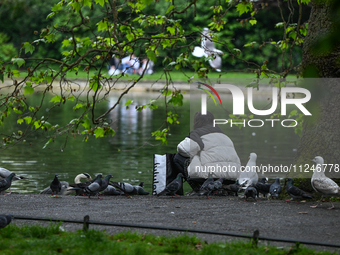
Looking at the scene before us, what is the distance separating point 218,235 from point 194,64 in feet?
12.7

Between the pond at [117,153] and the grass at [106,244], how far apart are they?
3288mm

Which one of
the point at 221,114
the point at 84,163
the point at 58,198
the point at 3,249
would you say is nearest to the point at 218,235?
the point at 3,249

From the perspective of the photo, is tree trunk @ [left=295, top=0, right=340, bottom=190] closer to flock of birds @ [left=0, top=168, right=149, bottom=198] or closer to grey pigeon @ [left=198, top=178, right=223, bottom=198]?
grey pigeon @ [left=198, top=178, right=223, bottom=198]

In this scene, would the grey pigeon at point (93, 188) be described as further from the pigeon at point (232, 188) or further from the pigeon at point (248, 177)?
the pigeon at point (248, 177)

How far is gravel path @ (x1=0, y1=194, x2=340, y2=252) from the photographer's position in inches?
198

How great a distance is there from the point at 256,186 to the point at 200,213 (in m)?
1.89

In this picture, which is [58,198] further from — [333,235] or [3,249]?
[333,235]

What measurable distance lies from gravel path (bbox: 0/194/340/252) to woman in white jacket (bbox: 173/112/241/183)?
0.50m

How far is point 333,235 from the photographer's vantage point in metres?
4.88

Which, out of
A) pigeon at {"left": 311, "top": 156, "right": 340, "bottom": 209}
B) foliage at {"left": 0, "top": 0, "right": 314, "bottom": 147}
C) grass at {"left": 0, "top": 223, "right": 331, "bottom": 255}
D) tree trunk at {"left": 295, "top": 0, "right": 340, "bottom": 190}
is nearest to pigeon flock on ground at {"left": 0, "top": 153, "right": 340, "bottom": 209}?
pigeon at {"left": 311, "top": 156, "right": 340, "bottom": 209}

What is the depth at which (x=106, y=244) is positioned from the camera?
4246 mm

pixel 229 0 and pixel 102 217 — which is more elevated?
pixel 229 0

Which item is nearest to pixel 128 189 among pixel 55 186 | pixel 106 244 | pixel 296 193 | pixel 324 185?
pixel 55 186

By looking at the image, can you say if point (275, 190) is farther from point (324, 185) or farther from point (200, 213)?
point (200, 213)
